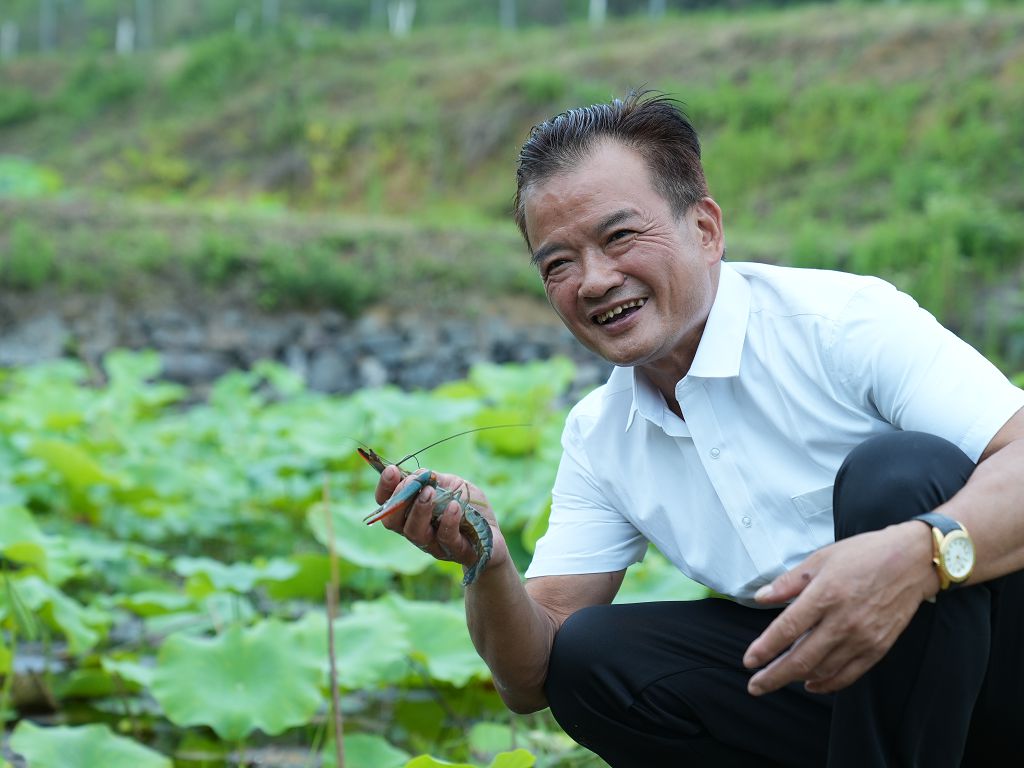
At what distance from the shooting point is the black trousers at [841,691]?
1.27 metres

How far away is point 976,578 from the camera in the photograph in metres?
1.22

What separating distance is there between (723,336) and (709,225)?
0.50ft

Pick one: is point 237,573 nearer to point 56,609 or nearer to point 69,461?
point 56,609

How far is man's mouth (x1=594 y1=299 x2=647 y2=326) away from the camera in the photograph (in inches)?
59.3

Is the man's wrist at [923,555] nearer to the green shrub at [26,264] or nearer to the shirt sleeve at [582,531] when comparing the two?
the shirt sleeve at [582,531]

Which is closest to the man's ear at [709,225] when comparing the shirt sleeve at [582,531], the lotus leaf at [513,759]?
the shirt sleeve at [582,531]

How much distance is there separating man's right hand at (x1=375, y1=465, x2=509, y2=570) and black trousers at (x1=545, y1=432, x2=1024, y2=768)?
0.77 ft

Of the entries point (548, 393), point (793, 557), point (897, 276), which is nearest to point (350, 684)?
point (793, 557)

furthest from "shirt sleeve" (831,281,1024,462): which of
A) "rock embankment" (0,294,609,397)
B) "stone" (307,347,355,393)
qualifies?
"stone" (307,347,355,393)

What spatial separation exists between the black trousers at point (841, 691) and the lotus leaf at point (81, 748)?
648 millimetres

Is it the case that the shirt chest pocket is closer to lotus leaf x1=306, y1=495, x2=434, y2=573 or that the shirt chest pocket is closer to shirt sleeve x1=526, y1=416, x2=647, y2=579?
shirt sleeve x1=526, y1=416, x2=647, y2=579

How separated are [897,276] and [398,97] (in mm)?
10325

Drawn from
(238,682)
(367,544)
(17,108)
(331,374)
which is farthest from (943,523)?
(17,108)

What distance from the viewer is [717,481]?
1.53 meters
